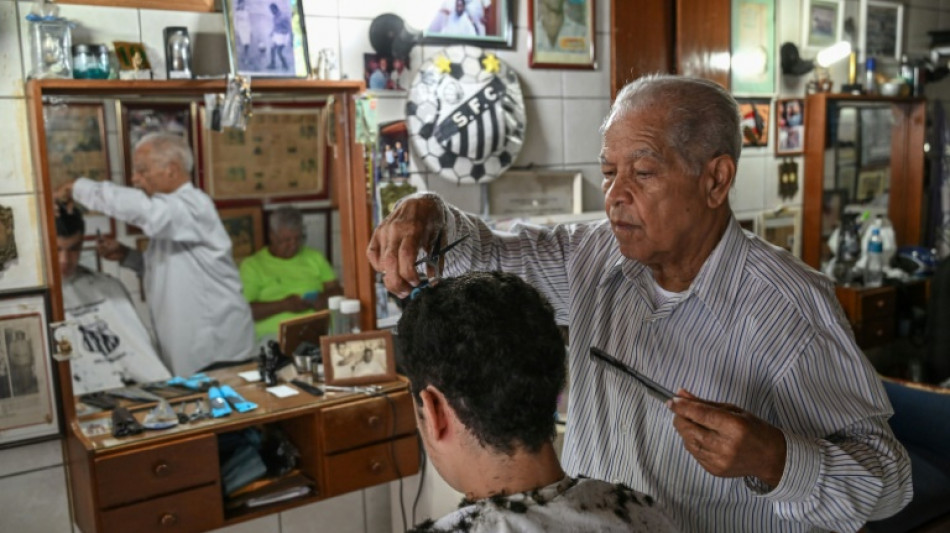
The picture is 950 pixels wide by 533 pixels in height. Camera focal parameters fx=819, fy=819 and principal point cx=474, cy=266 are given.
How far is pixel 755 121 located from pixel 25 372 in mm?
3515

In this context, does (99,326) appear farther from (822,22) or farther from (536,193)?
(822,22)

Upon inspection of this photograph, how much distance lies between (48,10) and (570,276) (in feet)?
5.50

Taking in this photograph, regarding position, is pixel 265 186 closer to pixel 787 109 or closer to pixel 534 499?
pixel 534 499

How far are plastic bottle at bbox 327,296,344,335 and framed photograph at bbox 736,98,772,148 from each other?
237cm

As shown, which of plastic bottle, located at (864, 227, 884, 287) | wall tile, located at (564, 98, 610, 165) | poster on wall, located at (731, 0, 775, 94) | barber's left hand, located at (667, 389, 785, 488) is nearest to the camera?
barber's left hand, located at (667, 389, 785, 488)

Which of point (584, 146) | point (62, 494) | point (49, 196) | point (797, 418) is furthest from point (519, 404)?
point (584, 146)

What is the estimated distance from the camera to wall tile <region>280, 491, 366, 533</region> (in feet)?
9.52

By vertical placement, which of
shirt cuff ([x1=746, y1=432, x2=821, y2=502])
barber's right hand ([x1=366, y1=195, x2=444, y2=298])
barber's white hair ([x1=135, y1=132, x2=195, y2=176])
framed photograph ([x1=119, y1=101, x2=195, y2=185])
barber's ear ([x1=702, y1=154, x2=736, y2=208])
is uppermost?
framed photograph ([x1=119, y1=101, x2=195, y2=185])

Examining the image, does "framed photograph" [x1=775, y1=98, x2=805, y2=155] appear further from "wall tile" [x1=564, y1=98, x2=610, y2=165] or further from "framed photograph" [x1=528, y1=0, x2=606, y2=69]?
"framed photograph" [x1=528, y1=0, x2=606, y2=69]

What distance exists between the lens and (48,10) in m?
2.27

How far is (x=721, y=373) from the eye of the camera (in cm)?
142

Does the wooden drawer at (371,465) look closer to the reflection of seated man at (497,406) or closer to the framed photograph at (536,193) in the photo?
the framed photograph at (536,193)

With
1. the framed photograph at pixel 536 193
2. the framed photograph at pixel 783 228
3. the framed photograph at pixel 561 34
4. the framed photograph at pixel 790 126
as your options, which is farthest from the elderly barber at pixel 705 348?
the framed photograph at pixel 790 126

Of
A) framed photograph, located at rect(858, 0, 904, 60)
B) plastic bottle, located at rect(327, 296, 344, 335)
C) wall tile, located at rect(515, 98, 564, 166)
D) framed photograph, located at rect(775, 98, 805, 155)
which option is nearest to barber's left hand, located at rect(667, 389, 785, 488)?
plastic bottle, located at rect(327, 296, 344, 335)
